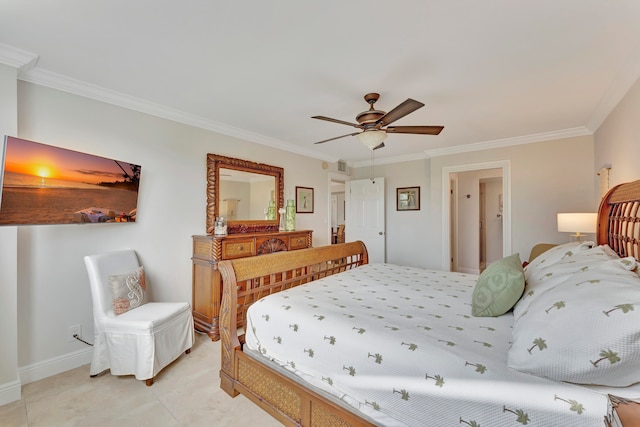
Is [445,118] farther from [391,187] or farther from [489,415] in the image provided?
[489,415]

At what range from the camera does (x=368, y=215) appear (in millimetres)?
5496

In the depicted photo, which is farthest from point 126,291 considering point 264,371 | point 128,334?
point 264,371

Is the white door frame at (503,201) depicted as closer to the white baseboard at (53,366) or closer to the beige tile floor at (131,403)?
the beige tile floor at (131,403)

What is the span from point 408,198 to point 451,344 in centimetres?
413

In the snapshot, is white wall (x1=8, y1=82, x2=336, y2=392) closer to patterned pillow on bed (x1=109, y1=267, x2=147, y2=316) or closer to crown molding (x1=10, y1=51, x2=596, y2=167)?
crown molding (x1=10, y1=51, x2=596, y2=167)

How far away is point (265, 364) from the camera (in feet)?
5.75

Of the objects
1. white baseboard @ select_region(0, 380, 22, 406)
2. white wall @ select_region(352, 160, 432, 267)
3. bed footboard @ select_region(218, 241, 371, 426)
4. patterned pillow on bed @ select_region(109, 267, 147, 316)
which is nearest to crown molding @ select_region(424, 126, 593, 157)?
white wall @ select_region(352, 160, 432, 267)

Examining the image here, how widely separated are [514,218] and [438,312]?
3265 millimetres

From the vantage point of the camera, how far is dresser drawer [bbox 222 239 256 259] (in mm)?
3025

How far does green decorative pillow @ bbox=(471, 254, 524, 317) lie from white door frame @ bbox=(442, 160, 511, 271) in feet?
9.51

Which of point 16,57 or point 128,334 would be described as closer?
point 16,57

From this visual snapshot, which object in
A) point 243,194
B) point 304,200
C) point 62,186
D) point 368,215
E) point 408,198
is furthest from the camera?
point 368,215

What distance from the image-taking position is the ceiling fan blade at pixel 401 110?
1864 millimetres

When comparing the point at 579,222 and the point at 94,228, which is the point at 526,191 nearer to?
the point at 579,222
